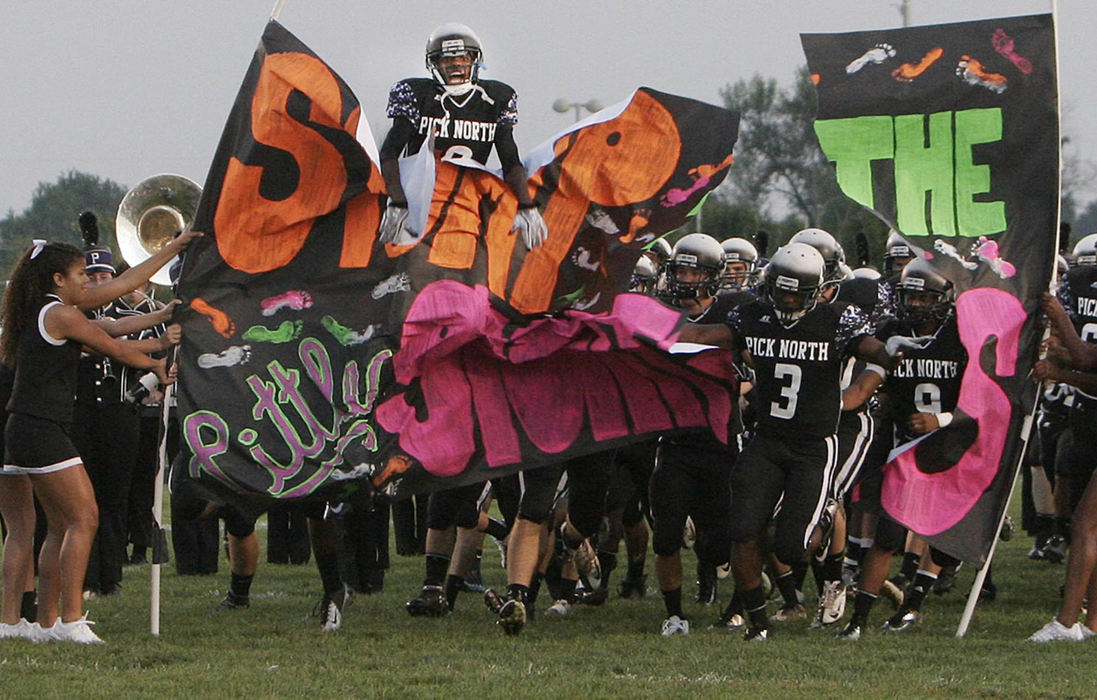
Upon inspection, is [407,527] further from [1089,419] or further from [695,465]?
[1089,419]

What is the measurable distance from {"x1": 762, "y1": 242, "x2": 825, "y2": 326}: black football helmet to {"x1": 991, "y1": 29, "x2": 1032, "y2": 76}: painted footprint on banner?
1.51 m

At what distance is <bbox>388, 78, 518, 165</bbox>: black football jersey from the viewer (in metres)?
8.83

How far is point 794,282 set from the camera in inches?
327

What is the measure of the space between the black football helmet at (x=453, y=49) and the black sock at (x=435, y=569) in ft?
8.50

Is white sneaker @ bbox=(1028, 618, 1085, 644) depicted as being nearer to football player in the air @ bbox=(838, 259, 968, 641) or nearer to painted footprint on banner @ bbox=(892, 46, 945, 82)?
football player in the air @ bbox=(838, 259, 968, 641)

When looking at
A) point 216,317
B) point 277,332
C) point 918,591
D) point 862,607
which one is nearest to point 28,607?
point 216,317

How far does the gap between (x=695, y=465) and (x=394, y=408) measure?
167cm

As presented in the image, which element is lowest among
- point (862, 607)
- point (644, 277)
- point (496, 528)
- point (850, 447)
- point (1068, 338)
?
point (862, 607)

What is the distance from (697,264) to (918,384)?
1.39m

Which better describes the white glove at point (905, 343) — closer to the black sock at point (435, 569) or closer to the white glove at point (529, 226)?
the white glove at point (529, 226)

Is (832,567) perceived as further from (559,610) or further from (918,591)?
(559,610)

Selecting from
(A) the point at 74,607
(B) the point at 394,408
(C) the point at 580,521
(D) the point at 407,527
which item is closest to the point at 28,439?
(A) the point at 74,607

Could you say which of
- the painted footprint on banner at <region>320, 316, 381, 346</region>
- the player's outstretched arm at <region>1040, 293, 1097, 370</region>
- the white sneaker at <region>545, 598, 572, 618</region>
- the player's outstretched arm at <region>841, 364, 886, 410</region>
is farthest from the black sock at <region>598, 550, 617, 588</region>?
the player's outstretched arm at <region>1040, 293, 1097, 370</region>

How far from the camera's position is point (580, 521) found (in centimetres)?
943
